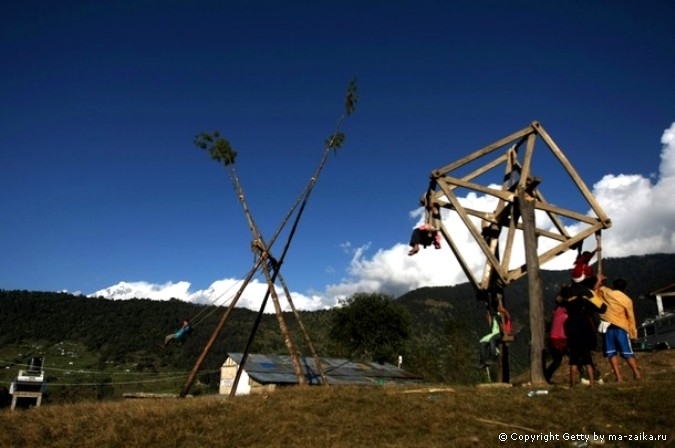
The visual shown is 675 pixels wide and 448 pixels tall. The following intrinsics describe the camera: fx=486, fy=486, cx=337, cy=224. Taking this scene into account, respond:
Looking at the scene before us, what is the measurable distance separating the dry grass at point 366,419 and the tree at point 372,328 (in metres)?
51.8

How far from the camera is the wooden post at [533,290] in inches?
428

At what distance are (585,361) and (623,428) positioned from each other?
12.3ft

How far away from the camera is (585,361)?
33.8 ft

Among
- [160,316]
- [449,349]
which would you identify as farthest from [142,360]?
[449,349]

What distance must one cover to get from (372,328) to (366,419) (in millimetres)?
54572

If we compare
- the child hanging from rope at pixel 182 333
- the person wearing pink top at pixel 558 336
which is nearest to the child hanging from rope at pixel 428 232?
the person wearing pink top at pixel 558 336

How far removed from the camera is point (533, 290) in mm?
11438

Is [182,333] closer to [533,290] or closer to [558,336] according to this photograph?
[533,290]

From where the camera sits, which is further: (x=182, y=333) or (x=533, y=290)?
(x=182, y=333)

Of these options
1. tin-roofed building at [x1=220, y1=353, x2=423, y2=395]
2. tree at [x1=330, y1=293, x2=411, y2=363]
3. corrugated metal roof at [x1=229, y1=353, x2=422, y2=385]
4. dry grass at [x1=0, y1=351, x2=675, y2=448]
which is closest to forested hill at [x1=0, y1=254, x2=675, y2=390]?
tree at [x1=330, y1=293, x2=411, y2=363]

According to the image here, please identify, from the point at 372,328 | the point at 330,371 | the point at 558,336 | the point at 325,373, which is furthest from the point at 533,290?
the point at 372,328

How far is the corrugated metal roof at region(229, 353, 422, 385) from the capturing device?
96.7 feet

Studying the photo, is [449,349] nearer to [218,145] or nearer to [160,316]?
[218,145]

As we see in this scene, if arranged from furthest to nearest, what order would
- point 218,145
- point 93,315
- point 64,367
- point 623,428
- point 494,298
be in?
point 93,315
point 64,367
point 218,145
point 494,298
point 623,428
